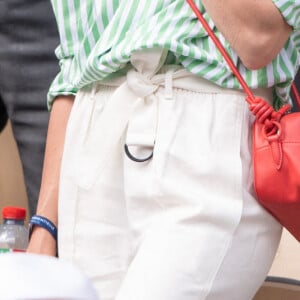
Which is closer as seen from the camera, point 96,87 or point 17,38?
point 96,87

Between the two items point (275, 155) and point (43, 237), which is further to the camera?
point (43, 237)

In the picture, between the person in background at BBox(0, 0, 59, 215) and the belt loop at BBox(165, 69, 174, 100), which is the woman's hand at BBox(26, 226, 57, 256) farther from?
the person in background at BBox(0, 0, 59, 215)

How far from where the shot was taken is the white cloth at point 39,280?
52 cm

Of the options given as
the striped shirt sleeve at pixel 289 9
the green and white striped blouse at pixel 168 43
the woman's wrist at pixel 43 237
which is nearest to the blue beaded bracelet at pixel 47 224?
the woman's wrist at pixel 43 237

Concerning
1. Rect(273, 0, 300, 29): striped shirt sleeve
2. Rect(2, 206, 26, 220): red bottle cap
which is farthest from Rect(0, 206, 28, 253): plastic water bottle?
Rect(273, 0, 300, 29): striped shirt sleeve

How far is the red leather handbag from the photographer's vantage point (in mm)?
1050

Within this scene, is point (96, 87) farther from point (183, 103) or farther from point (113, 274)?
point (113, 274)

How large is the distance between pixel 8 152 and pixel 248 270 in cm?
183

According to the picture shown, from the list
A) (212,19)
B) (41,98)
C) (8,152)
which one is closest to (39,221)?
(212,19)

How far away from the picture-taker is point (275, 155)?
1054 mm

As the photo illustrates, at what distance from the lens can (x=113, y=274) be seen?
1190 mm

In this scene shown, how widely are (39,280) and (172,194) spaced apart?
565mm

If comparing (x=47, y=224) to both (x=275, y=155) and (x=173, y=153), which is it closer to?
(x=173, y=153)

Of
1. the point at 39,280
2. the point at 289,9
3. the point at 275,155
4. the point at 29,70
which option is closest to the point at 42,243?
the point at 275,155
